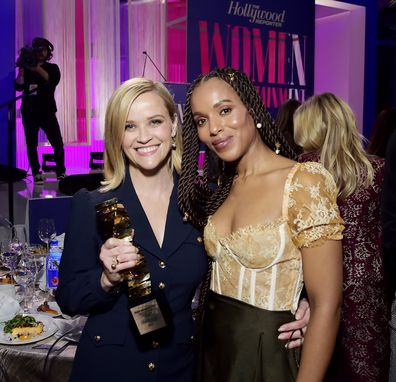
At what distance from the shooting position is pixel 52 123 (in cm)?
829

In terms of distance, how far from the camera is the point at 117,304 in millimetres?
1550

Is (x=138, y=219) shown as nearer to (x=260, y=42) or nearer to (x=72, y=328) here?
(x=72, y=328)

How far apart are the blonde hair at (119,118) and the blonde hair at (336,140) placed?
113 cm

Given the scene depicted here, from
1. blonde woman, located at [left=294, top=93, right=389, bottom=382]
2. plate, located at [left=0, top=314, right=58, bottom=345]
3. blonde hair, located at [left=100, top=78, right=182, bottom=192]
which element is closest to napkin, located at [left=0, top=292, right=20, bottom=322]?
plate, located at [left=0, top=314, right=58, bottom=345]

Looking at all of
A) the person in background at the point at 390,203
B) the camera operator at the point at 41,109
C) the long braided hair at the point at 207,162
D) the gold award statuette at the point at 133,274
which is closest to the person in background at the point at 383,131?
the person in background at the point at 390,203

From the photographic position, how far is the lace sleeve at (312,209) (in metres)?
1.37

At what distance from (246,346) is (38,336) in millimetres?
795

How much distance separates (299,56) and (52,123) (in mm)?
4648

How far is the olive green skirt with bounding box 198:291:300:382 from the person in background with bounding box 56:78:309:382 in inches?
2.9

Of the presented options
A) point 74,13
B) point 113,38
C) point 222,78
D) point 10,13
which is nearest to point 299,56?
point 113,38

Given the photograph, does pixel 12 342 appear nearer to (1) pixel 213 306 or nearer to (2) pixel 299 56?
(1) pixel 213 306

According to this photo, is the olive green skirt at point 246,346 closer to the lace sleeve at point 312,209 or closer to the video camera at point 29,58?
the lace sleeve at point 312,209

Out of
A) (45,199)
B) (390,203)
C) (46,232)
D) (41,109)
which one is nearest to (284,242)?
(390,203)

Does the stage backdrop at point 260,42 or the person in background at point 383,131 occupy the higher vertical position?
the stage backdrop at point 260,42
